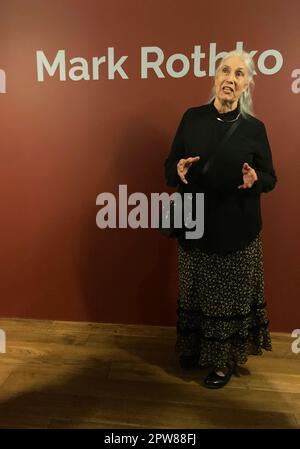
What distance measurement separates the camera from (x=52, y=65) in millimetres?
2174

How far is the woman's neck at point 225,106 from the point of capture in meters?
1.70

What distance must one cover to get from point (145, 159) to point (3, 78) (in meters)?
0.89

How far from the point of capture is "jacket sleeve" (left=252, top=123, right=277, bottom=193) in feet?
5.63

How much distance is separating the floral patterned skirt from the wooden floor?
167 mm

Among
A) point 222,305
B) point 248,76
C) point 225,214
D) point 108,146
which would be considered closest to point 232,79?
point 248,76

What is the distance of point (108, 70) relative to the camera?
2.14 metres

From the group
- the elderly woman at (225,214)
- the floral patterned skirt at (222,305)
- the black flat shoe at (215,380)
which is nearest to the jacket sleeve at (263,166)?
the elderly woman at (225,214)

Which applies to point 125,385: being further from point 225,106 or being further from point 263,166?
point 225,106

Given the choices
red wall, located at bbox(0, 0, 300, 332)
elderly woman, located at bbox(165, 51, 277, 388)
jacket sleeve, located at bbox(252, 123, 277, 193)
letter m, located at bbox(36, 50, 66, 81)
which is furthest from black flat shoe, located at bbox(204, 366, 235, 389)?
letter m, located at bbox(36, 50, 66, 81)

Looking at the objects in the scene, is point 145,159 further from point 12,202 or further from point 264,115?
point 12,202

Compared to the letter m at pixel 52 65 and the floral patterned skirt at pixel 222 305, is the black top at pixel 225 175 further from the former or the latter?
the letter m at pixel 52 65

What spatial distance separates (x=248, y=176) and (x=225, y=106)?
32cm

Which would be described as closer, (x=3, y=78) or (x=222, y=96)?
(x=222, y=96)

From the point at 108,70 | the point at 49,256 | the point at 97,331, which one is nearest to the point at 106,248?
the point at 49,256
